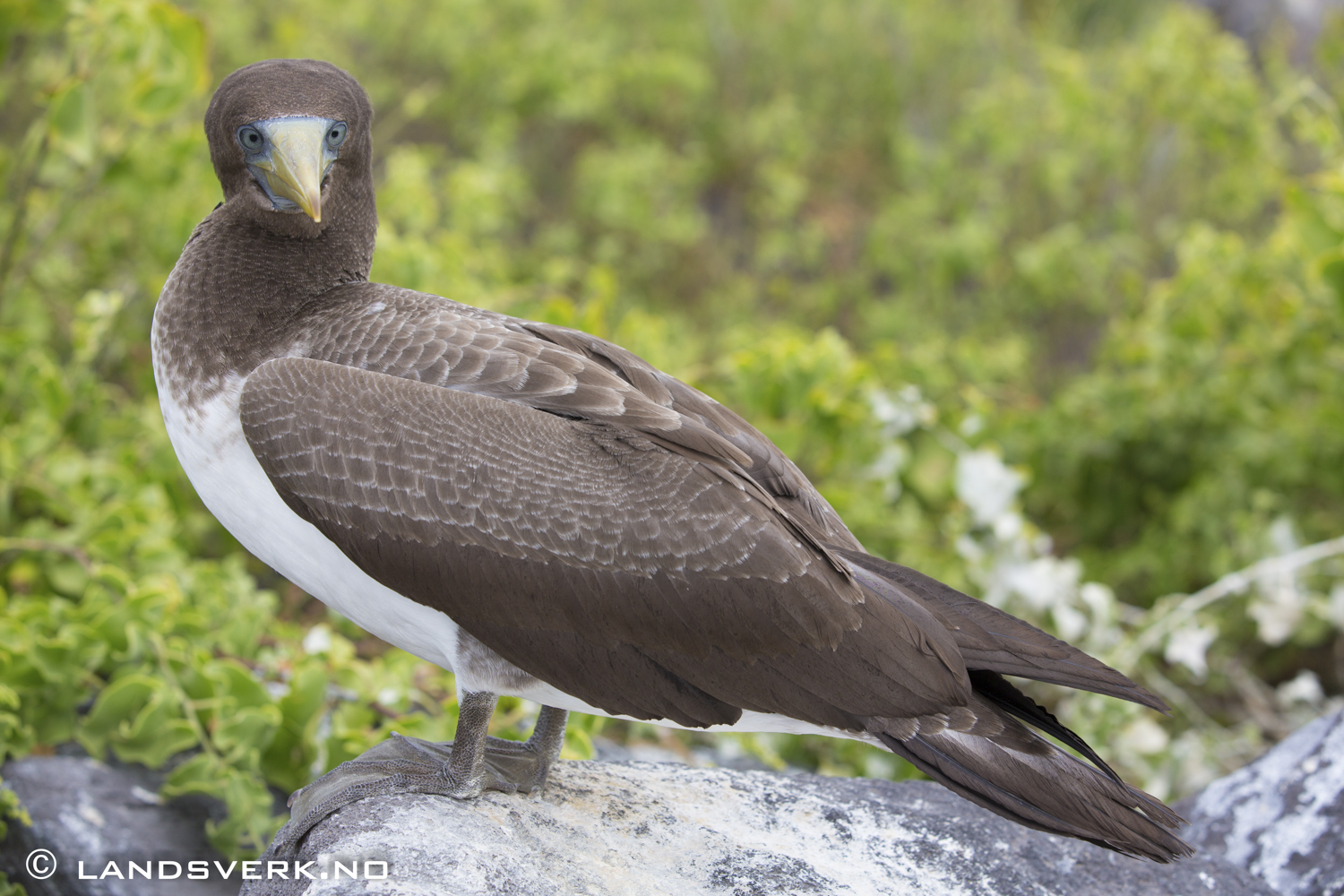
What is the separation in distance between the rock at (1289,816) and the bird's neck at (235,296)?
302cm

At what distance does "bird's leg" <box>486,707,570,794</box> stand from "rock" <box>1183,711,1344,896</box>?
76.9 inches

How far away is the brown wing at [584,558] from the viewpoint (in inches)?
103

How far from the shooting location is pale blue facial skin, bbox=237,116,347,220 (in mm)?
2725

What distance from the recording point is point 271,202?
9.53 ft

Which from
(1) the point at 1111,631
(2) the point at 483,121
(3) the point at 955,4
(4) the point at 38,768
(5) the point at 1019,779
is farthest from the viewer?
(3) the point at 955,4

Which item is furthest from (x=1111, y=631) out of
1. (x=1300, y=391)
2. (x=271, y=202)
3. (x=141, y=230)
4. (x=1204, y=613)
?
(x=141, y=230)

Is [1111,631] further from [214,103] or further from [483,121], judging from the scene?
[483,121]

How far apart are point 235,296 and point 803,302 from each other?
730cm

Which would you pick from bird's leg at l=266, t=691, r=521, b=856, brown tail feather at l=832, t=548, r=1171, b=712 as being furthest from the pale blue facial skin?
brown tail feather at l=832, t=548, r=1171, b=712

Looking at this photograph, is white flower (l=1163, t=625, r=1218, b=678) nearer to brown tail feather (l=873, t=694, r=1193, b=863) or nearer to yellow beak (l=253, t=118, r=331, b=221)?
brown tail feather (l=873, t=694, r=1193, b=863)

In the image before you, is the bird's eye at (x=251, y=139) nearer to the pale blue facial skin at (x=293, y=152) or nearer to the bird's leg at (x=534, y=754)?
the pale blue facial skin at (x=293, y=152)

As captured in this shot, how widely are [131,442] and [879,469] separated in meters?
3.51

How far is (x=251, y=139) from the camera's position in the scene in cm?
279

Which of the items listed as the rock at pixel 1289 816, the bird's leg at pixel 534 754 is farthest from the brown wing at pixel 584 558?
the rock at pixel 1289 816
